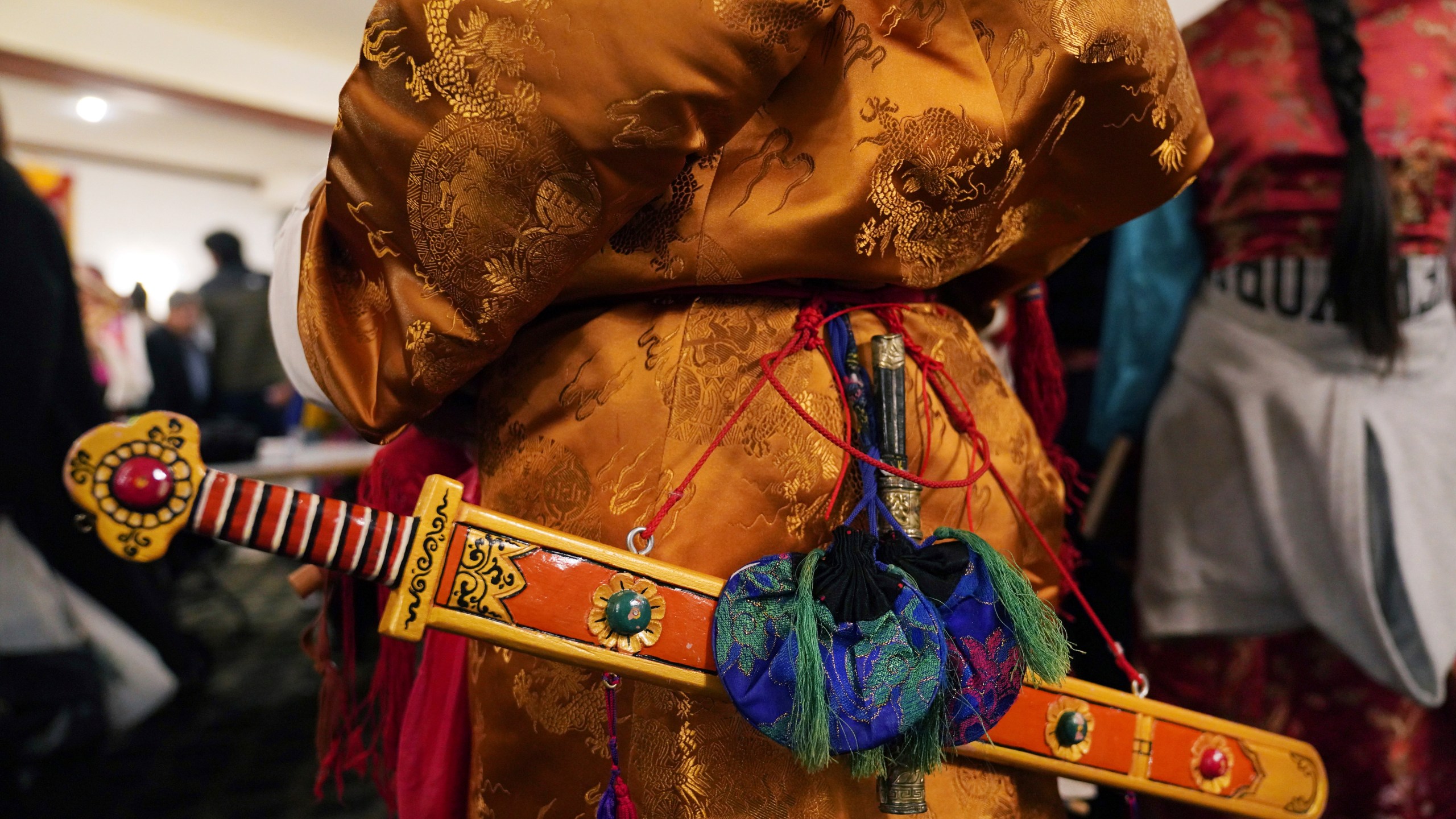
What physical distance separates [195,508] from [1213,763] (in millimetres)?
720

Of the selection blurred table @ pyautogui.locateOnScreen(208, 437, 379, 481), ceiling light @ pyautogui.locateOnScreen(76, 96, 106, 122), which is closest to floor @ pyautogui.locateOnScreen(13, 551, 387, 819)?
blurred table @ pyautogui.locateOnScreen(208, 437, 379, 481)

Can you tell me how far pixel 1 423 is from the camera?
1358mm

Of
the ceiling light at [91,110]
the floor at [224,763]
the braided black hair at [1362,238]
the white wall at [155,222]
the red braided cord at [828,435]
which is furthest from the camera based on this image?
the white wall at [155,222]

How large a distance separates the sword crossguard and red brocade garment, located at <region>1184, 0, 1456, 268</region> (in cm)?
116

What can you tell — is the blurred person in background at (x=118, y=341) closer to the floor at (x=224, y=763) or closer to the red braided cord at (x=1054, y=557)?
the floor at (x=224, y=763)

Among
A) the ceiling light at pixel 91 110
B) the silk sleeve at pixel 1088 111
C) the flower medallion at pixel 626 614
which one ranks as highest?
the ceiling light at pixel 91 110

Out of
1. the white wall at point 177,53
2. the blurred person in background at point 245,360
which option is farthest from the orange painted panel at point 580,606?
the blurred person in background at point 245,360

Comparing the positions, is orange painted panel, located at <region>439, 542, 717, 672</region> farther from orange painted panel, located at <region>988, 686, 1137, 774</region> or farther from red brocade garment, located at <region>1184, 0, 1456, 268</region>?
red brocade garment, located at <region>1184, 0, 1456, 268</region>

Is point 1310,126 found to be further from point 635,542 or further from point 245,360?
point 245,360

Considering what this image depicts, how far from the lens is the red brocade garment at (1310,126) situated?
1.05m

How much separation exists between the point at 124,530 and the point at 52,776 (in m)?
1.66

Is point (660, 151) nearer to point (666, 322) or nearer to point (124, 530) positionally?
point (666, 322)

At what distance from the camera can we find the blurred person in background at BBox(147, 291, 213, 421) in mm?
3105

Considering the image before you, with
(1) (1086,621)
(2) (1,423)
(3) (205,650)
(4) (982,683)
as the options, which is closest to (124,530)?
(4) (982,683)
